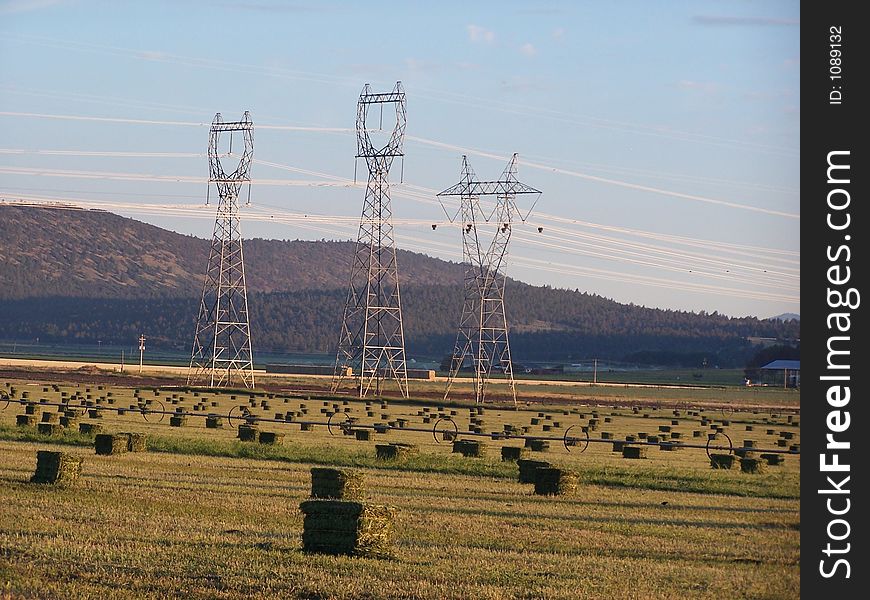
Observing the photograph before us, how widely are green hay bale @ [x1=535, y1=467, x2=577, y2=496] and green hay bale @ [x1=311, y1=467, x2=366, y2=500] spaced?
16.5 feet

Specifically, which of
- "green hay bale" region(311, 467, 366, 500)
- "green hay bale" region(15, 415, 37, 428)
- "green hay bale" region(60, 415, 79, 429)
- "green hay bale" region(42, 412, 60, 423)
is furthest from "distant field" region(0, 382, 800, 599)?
"green hay bale" region(42, 412, 60, 423)

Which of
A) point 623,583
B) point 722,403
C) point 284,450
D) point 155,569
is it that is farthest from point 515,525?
point 722,403

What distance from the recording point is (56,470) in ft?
82.8

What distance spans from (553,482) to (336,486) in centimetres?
564

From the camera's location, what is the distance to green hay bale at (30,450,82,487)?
25.2 metres

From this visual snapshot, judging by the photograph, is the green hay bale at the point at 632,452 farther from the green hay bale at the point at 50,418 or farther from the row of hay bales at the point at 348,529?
the row of hay bales at the point at 348,529

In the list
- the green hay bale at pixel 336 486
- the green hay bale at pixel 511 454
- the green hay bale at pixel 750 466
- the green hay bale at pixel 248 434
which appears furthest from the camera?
the green hay bale at pixel 248 434

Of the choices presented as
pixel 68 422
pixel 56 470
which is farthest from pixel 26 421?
pixel 56 470

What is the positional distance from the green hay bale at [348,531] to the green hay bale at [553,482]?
10327 mm

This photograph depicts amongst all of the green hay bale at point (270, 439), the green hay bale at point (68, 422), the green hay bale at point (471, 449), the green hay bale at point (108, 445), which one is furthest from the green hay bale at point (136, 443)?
the green hay bale at point (471, 449)

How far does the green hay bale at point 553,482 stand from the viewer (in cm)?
2812

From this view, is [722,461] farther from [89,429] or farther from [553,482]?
[89,429]

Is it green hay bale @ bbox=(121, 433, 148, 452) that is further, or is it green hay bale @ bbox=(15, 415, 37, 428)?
green hay bale @ bbox=(15, 415, 37, 428)

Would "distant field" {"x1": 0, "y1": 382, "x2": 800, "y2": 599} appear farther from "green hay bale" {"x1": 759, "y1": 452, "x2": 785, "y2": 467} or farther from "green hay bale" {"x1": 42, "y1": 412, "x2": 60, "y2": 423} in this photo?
"green hay bale" {"x1": 42, "y1": 412, "x2": 60, "y2": 423}
